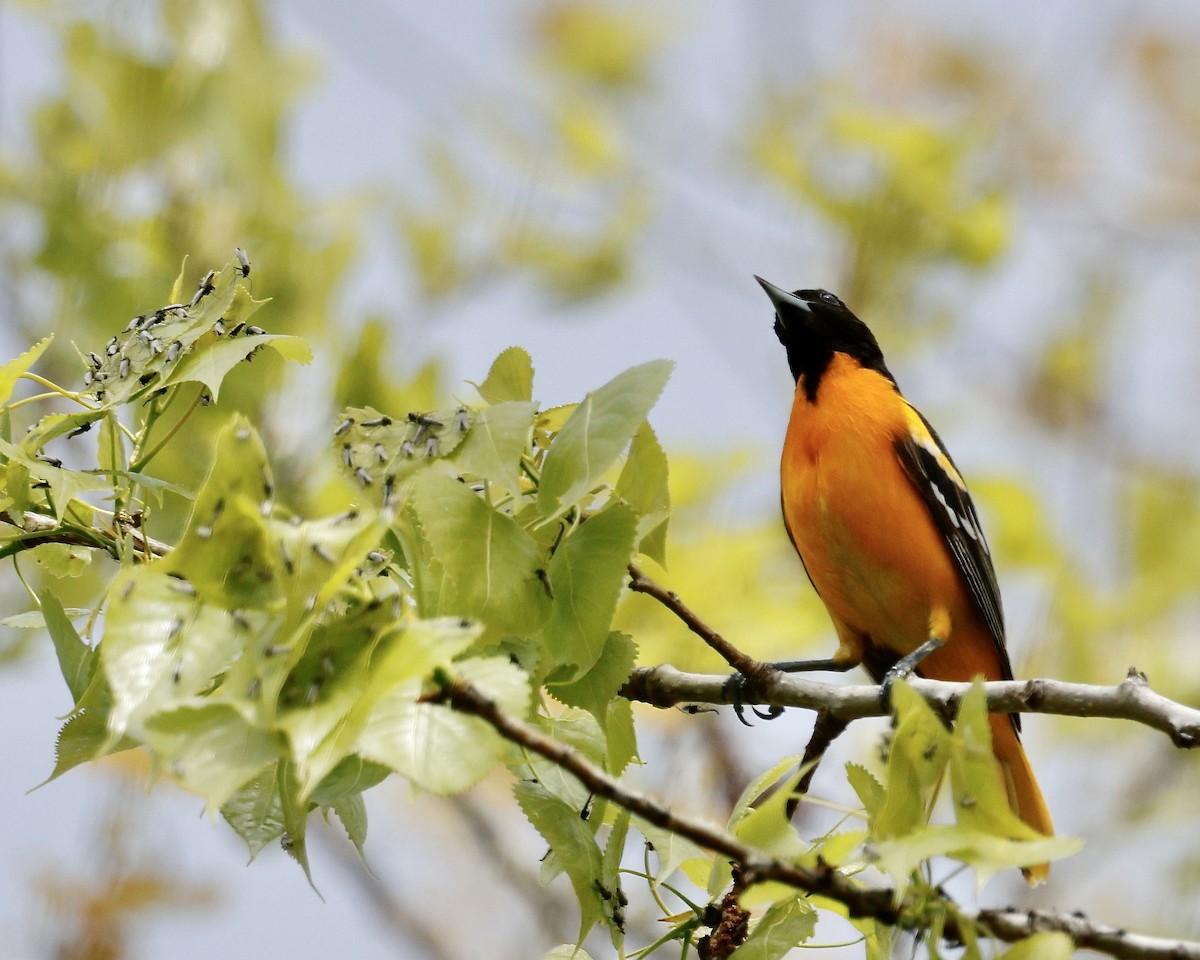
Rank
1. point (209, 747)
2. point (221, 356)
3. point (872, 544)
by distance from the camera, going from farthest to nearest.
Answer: point (872, 544), point (221, 356), point (209, 747)

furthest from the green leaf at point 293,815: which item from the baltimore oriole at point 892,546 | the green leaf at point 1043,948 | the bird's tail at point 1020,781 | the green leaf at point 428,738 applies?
the bird's tail at point 1020,781

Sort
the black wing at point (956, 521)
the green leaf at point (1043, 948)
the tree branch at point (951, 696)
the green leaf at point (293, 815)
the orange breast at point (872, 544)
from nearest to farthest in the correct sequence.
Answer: the green leaf at point (1043, 948), the green leaf at point (293, 815), the tree branch at point (951, 696), the orange breast at point (872, 544), the black wing at point (956, 521)

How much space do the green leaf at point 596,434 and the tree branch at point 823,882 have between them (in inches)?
13.1

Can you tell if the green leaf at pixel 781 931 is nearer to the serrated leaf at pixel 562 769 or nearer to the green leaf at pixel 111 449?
the serrated leaf at pixel 562 769

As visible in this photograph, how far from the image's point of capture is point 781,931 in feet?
5.78

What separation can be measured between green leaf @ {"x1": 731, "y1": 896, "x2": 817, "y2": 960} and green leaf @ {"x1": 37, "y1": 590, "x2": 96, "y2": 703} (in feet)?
3.19

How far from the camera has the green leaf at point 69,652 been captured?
1659mm

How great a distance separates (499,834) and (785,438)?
7.78ft

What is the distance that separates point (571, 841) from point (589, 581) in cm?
41

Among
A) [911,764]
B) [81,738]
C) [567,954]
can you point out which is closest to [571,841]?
[567,954]

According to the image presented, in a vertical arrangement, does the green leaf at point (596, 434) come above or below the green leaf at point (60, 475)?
above

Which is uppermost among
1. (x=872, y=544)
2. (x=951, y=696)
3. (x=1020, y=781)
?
(x=872, y=544)

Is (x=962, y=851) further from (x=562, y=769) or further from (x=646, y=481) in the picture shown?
(x=646, y=481)

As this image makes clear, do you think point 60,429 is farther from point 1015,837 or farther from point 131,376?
point 1015,837
